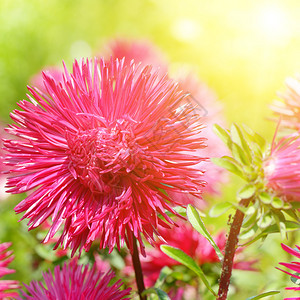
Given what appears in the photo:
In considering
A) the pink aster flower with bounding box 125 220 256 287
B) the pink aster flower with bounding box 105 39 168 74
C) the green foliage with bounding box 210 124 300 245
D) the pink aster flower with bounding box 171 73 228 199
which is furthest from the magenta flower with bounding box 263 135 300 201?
the pink aster flower with bounding box 105 39 168 74

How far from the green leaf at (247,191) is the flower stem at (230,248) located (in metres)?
0.02

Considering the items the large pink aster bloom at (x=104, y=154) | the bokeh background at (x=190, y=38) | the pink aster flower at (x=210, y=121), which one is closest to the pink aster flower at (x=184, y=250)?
the pink aster flower at (x=210, y=121)

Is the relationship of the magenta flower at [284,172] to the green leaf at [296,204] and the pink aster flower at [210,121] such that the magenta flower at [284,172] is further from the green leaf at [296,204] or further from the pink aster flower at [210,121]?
the pink aster flower at [210,121]

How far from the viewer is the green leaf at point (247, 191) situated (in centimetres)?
41

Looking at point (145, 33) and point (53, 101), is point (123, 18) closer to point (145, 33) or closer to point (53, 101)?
point (145, 33)

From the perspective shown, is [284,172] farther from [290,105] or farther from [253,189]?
[290,105]

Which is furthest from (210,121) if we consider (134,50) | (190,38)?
(190,38)

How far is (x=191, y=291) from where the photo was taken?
802 mm

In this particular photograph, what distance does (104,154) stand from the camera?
520mm

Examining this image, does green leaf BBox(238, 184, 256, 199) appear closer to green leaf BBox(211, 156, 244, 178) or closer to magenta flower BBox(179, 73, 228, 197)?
green leaf BBox(211, 156, 244, 178)

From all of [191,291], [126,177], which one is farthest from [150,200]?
[191,291]

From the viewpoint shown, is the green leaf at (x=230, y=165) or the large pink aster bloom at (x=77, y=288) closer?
the green leaf at (x=230, y=165)

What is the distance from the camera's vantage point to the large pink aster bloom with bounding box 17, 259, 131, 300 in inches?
20.6

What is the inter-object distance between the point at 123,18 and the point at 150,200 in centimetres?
216
